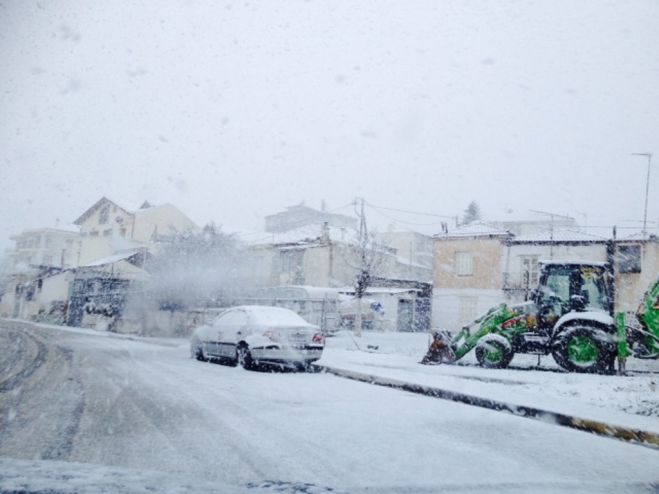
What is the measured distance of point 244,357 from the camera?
13.0 meters

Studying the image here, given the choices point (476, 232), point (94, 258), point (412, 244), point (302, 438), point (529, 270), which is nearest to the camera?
point (302, 438)

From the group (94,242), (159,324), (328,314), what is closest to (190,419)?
(328,314)

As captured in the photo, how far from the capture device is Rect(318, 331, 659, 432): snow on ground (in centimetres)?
780

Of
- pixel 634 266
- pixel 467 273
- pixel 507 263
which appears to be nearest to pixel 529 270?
pixel 507 263

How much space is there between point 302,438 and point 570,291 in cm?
1016

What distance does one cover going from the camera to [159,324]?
2914 centimetres

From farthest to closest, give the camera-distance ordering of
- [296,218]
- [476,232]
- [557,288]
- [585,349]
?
[296,218] → [476,232] → [557,288] → [585,349]

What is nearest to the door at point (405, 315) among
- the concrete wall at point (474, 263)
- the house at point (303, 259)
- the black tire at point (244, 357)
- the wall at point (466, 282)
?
the wall at point (466, 282)

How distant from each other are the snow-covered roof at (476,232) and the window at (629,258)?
635 cm

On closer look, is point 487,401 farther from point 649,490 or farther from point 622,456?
point 649,490

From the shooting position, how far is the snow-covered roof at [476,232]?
3428 cm

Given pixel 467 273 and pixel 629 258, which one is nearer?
pixel 629 258

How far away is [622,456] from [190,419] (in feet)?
15.8

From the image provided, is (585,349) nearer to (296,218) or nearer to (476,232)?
(476,232)
